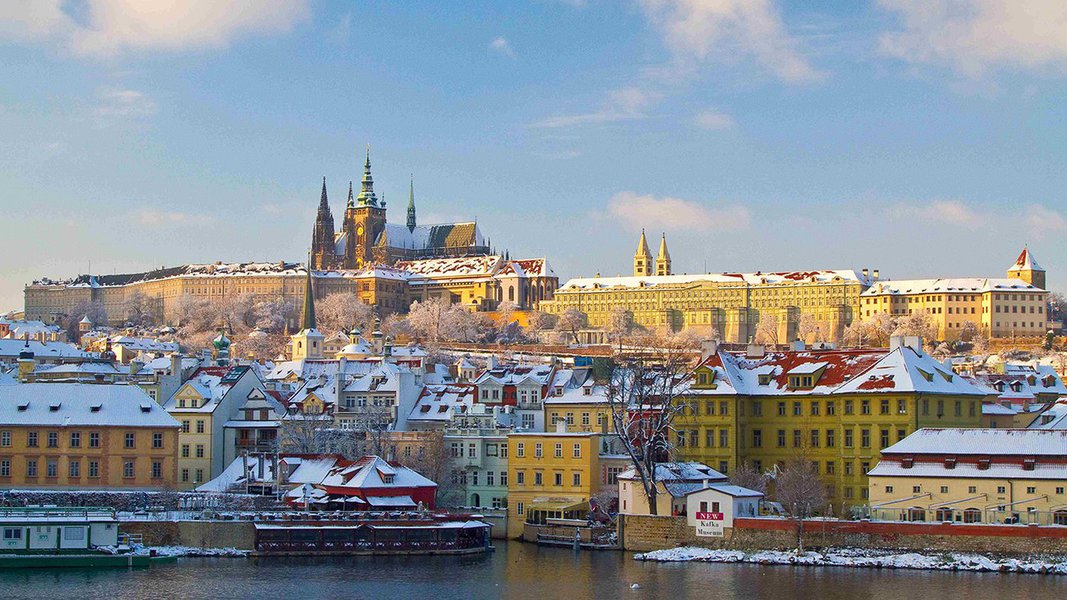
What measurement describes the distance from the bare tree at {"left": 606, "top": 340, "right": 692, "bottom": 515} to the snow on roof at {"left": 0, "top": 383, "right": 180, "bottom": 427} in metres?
18.8

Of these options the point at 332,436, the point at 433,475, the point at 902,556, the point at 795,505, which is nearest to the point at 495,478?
the point at 433,475

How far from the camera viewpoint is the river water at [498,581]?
5322cm

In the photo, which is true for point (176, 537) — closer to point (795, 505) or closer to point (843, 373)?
point (795, 505)

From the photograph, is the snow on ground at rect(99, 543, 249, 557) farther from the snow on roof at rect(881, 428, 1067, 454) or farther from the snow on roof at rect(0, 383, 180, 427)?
the snow on roof at rect(881, 428, 1067, 454)

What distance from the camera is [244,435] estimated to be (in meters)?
81.0

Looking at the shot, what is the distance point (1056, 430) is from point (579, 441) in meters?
19.3

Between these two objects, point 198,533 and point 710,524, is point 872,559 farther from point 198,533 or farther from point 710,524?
point 198,533

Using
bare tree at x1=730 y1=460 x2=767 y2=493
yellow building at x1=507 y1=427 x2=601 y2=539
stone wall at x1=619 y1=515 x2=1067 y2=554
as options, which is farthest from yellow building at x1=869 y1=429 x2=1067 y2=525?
yellow building at x1=507 y1=427 x2=601 y2=539

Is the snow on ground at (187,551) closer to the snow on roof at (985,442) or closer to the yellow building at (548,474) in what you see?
the yellow building at (548,474)

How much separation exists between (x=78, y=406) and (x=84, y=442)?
185 centimetres

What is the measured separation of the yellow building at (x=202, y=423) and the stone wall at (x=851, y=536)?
22295 mm

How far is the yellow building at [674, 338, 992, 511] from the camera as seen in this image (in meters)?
71.8

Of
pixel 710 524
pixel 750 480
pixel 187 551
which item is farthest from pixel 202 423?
pixel 710 524

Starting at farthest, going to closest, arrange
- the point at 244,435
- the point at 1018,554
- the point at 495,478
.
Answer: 1. the point at 244,435
2. the point at 495,478
3. the point at 1018,554
